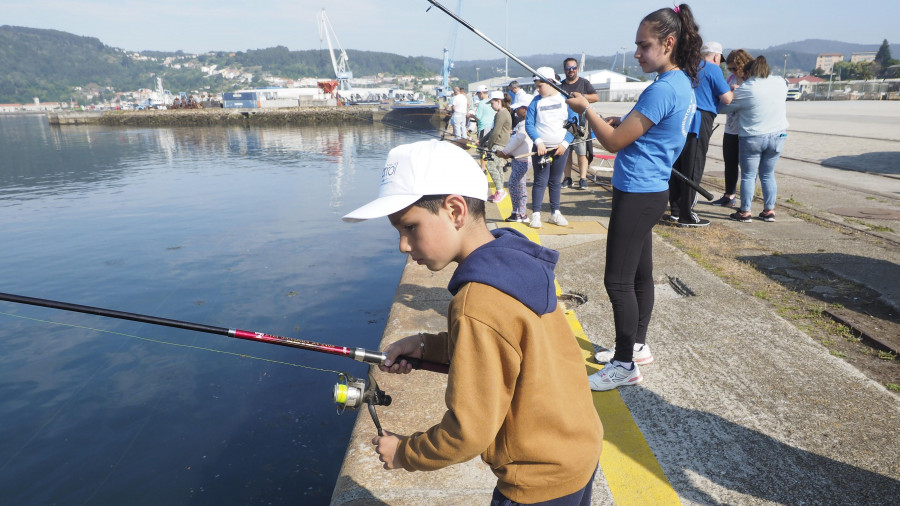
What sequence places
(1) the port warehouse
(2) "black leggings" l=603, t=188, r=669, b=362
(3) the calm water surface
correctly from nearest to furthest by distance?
(2) "black leggings" l=603, t=188, r=669, b=362 → (3) the calm water surface → (1) the port warehouse

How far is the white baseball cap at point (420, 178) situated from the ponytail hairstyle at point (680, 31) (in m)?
2.01

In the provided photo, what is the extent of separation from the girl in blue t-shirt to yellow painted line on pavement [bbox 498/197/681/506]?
19cm

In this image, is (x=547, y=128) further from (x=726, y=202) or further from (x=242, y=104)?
(x=242, y=104)

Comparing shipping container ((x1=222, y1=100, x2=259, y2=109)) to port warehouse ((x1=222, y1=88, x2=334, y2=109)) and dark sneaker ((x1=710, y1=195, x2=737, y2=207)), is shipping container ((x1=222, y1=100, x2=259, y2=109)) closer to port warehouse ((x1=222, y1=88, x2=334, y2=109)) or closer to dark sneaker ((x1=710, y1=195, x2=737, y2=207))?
port warehouse ((x1=222, y1=88, x2=334, y2=109))

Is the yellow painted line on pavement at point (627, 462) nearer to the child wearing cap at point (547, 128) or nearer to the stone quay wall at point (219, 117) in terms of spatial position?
the child wearing cap at point (547, 128)

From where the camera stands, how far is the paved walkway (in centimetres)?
254

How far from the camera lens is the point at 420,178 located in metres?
1.53

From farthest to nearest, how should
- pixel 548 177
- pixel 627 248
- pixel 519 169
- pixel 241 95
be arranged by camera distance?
pixel 241 95 → pixel 519 169 → pixel 548 177 → pixel 627 248

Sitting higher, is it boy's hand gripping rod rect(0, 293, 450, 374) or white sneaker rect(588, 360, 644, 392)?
boy's hand gripping rod rect(0, 293, 450, 374)

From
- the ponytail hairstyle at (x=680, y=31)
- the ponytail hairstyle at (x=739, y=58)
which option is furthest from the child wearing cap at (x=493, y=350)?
the ponytail hairstyle at (x=739, y=58)

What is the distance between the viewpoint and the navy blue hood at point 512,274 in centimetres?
140

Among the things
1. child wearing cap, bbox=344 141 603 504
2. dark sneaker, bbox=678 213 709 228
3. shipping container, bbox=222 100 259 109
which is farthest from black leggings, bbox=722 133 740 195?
shipping container, bbox=222 100 259 109

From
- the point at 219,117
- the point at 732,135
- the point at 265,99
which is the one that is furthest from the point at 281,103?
the point at 732,135

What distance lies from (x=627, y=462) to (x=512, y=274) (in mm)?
1807
